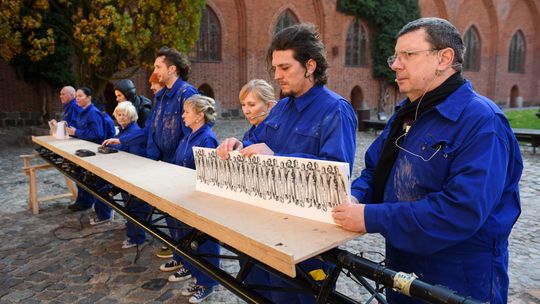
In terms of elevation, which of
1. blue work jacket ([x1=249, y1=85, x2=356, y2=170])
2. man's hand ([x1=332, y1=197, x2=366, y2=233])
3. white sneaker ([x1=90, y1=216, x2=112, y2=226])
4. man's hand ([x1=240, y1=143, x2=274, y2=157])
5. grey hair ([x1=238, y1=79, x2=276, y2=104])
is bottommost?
white sneaker ([x1=90, y1=216, x2=112, y2=226])

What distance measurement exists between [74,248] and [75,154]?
4.27 feet

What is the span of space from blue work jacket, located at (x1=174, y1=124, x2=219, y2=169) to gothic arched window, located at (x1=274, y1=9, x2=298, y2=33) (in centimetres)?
1912

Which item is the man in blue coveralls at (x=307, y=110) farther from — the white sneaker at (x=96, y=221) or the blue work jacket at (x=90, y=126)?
the blue work jacket at (x=90, y=126)

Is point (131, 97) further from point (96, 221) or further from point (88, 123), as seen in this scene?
point (96, 221)

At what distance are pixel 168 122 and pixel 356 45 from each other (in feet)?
75.9

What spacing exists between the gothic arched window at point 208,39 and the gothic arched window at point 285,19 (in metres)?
3.60

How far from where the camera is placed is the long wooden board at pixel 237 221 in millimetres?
1654

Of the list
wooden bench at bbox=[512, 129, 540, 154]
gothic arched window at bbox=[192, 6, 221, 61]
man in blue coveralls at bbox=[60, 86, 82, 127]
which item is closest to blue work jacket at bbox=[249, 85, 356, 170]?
man in blue coveralls at bbox=[60, 86, 82, 127]

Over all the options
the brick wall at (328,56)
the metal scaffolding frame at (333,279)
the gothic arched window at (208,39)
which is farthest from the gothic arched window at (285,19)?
the metal scaffolding frame at (333,279)

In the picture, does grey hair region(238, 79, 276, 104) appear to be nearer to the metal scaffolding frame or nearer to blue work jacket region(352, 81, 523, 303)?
the metal scaffolding frame

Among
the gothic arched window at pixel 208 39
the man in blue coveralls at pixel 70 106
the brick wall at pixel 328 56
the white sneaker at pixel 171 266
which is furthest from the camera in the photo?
the gothic arched window at pixel 208 39

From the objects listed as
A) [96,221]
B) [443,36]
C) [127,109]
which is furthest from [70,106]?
[443,36]

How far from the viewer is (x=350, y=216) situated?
1789 mm

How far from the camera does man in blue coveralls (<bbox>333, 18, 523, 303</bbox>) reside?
159 centimetres
